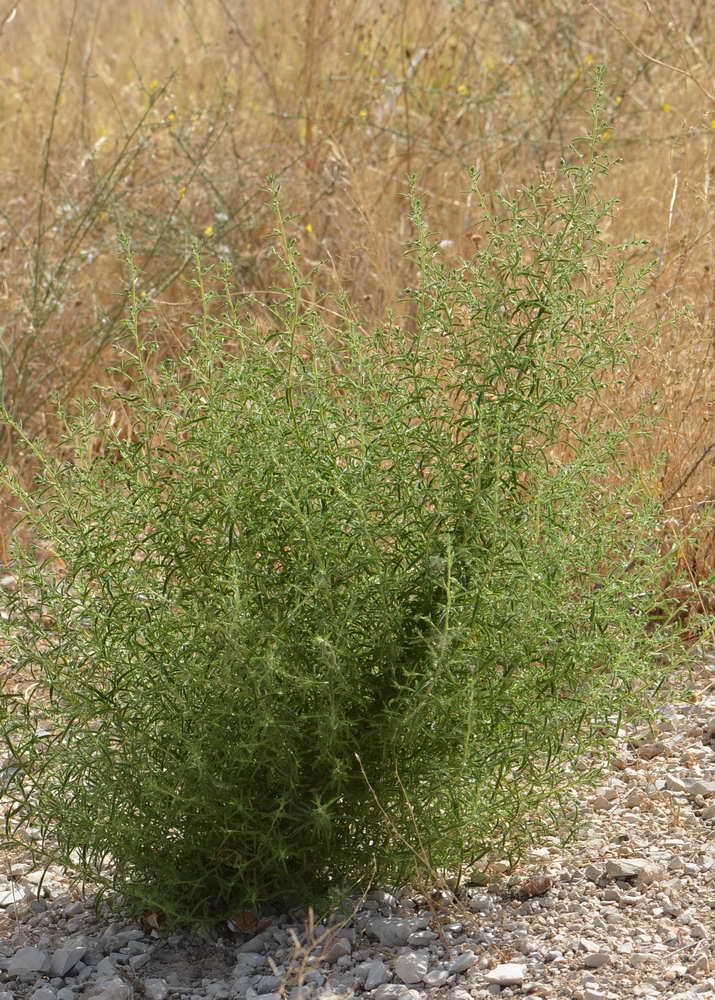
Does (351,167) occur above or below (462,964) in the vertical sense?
above

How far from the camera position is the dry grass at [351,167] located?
14.3 ft

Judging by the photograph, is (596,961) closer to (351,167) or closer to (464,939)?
(464,939)

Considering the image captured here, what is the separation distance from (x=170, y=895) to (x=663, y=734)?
1.32 meters

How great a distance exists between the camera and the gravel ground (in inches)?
89.6

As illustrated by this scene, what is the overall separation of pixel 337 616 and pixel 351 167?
3.11 meters

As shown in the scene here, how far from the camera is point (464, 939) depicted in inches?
94.5

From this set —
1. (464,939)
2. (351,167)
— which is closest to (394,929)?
(464,939)

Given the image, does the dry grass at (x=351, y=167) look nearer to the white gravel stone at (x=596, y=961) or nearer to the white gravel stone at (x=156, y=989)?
the white gravel stone at (x=596, y=961)

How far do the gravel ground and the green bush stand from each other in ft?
0.34

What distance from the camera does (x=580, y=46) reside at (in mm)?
6746

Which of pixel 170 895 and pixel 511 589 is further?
pixel 170 895

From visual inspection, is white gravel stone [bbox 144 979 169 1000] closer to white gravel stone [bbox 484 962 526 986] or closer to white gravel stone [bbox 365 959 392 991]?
white gravel stone [bbox 365 959 392 991]

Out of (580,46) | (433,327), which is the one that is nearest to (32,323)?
(433,327)

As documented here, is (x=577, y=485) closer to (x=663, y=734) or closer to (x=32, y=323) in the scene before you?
(x=663, y=734)
